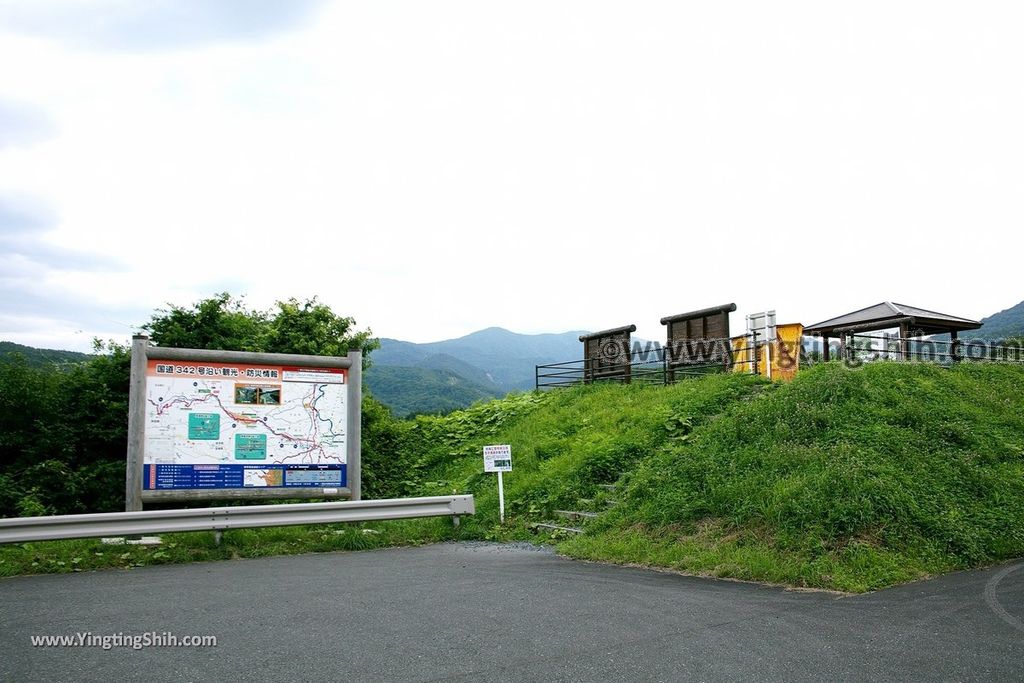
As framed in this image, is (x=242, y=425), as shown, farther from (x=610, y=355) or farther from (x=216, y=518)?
(x=610, y=355)

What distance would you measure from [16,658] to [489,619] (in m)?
3.51

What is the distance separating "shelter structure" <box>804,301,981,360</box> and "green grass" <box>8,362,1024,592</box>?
293 cm

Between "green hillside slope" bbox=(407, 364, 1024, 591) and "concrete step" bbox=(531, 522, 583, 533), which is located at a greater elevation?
"green hillside slope" bbox=(407, 364, 1024, 591)

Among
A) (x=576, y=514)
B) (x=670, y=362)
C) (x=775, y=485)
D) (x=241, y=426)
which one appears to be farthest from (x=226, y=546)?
(x=670, y=362)

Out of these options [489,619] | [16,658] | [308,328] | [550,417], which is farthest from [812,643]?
[308,328]

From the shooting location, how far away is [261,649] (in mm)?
5488

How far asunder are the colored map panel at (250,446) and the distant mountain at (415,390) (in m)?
54.6

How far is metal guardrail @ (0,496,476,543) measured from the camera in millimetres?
9523

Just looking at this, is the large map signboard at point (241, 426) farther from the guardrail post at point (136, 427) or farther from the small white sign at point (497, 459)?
the small white sign at point (497, 459)

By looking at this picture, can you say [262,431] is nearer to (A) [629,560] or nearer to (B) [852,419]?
(A) [629,560]

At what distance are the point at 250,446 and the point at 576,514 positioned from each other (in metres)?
5.45

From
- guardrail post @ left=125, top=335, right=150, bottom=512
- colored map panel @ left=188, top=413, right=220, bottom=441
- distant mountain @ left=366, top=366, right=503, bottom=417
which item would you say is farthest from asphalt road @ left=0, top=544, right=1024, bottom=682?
distant mountain @ left=366, top=366, right=503, bottom=417

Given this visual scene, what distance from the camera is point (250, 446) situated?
12.0 metres

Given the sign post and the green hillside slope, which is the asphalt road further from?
the sign post
